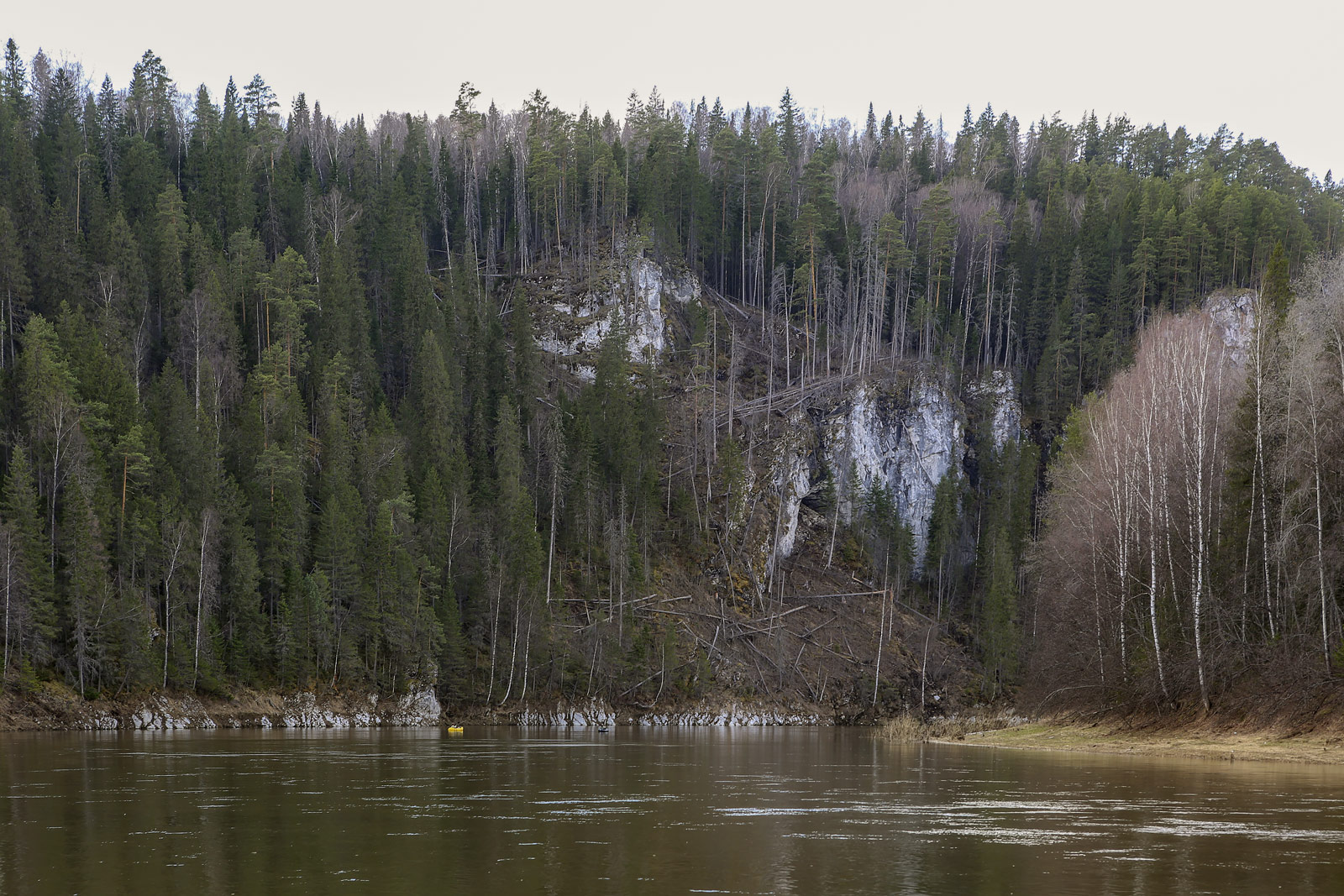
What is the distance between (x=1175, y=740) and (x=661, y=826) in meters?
26.3

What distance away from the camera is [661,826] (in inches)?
722

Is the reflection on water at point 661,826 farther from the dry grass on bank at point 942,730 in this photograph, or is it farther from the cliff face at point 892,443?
the cliff face at point 892,443

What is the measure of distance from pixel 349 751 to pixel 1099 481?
33.7 m

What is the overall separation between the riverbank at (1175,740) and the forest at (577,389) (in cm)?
176

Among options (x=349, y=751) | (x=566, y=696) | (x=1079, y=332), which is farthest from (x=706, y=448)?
(x=349, y=751)

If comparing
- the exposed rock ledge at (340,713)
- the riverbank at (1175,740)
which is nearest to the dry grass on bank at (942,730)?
the riverbank at (1175,740)

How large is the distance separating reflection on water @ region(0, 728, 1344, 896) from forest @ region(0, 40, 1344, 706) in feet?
55.4

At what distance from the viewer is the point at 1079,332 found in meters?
109

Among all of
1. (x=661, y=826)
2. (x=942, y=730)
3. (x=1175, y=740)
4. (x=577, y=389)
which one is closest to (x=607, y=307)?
(x=577, y=389)

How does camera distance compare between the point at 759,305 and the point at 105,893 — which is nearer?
the point at 105,893

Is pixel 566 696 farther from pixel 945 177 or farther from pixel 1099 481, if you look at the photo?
pixel 945 177

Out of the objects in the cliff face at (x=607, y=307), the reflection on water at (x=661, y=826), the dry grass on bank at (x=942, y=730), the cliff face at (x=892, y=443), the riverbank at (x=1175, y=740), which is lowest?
the dry grass on bank at (x=942, y=730)

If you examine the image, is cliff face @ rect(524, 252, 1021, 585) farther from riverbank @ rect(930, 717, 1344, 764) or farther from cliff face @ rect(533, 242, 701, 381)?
riverbank @ rect(930, 717, 1344, 764)

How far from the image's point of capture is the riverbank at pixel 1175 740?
31.8 m
